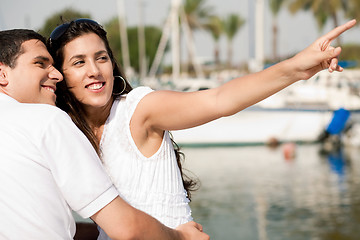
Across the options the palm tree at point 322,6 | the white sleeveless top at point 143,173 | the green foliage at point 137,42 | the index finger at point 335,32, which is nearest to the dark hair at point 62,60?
the white sleeveless top at point 143,173

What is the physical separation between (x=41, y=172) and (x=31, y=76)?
1.39 feet

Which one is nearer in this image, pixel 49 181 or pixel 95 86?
pixel 49 181

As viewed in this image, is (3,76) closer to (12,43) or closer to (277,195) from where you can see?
(12,43)

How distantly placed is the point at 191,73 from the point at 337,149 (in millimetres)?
35836

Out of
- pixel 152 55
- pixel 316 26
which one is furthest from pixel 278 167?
pixel 152 55

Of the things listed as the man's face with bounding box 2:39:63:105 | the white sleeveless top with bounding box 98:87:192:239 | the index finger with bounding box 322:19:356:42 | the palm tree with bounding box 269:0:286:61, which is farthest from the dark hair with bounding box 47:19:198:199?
the palm tree with bounding box 269:0:286:61

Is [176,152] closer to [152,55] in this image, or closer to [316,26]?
[316,26]

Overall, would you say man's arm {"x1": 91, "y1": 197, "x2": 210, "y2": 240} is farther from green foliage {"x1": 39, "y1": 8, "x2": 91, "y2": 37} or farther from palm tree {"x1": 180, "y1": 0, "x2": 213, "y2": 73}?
palm tree {"x1": 180, "y1": 0, "x2": 213, "y2": 73}

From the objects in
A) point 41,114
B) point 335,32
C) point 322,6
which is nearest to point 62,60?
point 41,114

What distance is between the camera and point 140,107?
2.23 metres

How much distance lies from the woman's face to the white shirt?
668 millimetres

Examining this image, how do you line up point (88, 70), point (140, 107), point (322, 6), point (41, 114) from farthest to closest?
point (322, 6) → point (88, 70) → point (140, 107) → point (41, 114)

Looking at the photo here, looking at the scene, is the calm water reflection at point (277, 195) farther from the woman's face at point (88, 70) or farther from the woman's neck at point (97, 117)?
the woman's face at point (88, 70)

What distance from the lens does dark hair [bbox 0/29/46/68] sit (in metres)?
1.90
